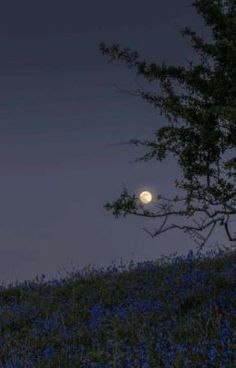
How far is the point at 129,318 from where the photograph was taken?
10930 mm

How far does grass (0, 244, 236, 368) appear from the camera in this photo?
347 inches

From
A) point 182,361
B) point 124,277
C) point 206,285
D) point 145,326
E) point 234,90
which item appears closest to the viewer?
point 182,361

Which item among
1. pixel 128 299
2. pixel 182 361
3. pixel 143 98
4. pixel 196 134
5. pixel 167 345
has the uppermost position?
pixel 143 98

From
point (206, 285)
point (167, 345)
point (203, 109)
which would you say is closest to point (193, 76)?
point (203, 109)

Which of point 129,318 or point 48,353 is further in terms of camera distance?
point 129,318

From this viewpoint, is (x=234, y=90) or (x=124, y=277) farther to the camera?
(x=124, y=277)

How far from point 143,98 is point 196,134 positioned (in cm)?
135

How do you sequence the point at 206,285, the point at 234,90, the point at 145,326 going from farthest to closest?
the point at 206,285
the point at 234,90
the point at 145,326

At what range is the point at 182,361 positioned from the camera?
8.16 meters

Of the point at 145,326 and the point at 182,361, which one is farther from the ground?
the point at 145,326

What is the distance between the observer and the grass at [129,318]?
8.80 m

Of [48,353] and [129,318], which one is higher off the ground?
[129,318]

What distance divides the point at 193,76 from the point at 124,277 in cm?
509

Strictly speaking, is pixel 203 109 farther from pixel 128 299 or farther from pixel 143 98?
pixel 128 299
